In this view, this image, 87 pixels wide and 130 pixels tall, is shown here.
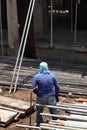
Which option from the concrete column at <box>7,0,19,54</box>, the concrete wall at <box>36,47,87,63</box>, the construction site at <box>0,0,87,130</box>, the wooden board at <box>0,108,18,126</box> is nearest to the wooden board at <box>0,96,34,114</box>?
the construction site at <box>0,0,87,130</box>

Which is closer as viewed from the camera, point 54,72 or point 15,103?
point 15,103

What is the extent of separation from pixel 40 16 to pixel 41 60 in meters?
3.30

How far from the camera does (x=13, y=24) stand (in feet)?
54.4

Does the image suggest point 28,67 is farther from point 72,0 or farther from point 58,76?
point 72,0

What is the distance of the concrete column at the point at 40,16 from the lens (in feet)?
59.8

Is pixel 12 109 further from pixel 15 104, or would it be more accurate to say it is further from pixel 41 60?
pixel 41 60

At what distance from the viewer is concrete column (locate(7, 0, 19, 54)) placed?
53.6 ft

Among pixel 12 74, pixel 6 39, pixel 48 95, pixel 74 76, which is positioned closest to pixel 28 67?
pixel 12 74

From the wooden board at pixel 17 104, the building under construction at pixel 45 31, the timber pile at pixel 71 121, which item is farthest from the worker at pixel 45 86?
the building under construction at pixel 45 31

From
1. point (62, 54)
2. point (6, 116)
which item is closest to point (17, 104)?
point (6, 116)

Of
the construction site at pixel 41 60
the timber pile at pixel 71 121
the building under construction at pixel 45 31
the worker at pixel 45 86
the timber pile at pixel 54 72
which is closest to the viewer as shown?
the timber pile at pixel 71 121

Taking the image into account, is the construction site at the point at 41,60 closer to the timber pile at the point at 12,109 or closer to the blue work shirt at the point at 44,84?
the timber pile at the point at 12,109

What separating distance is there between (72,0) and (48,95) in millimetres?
8941

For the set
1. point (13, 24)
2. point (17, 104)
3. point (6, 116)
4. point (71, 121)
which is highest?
point (13, 24)
